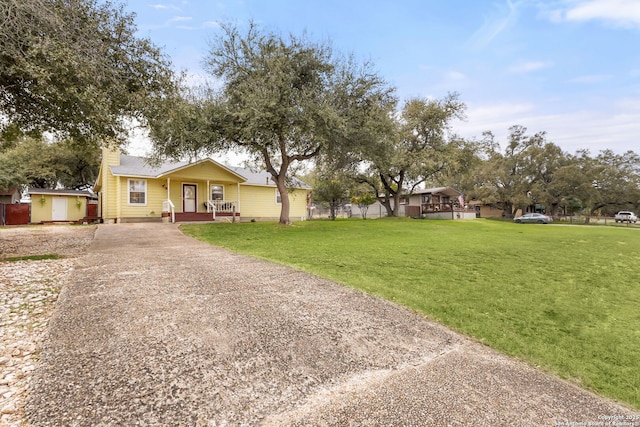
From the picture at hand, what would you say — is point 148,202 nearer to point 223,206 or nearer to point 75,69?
point 223,206

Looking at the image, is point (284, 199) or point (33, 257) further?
point (284, 199)

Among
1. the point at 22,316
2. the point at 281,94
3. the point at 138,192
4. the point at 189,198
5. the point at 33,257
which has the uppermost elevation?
the point at 281,94

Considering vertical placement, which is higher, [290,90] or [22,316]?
[290,90]

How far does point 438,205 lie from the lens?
1314 inches

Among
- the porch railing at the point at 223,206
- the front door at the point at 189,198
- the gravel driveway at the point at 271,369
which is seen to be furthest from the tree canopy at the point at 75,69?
the porch railing at the point at 223,206

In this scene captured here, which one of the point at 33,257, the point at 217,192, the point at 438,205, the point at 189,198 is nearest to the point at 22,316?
the point at 33,257

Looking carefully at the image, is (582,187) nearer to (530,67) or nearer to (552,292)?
(530,67)

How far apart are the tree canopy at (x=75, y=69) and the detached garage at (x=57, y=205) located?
1463 cm

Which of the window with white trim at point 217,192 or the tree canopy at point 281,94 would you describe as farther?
the window with white trim at point 217,192

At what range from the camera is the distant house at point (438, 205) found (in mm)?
31842

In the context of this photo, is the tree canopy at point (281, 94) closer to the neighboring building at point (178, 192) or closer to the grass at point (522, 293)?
the neighboring building at point (178, 192)

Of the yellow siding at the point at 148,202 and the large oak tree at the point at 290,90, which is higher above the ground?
the large oak tree at the point at 290,90

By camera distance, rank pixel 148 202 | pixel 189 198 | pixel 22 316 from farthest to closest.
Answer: pixel 189 198, pixel 148 202, pixel 22 316

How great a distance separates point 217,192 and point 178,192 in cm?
244
